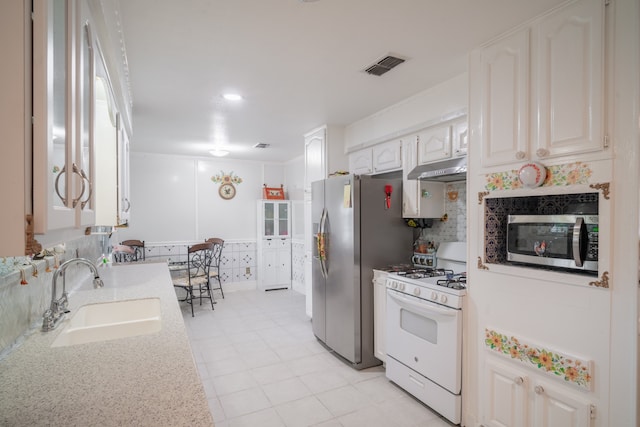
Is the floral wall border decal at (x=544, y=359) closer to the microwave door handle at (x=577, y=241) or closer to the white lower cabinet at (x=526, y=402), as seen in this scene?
the white lower cabinet at (x=526, y=402)

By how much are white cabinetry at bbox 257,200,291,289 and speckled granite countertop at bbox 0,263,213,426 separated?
4385 mm

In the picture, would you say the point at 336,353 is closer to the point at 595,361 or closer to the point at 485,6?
the point at 595,361

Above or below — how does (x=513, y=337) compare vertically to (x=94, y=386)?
below

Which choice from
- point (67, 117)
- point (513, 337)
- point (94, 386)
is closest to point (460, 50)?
point (513, 337)

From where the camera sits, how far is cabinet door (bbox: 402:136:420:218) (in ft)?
9.20

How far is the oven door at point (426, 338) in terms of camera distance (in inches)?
81.1

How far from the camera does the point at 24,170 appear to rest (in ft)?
1.81

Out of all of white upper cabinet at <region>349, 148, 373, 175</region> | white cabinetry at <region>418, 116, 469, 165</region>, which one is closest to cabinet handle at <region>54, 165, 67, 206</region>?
white cabinetry at <region>418, 116, 469, 165</region>

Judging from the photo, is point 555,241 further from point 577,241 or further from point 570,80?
point 570,80

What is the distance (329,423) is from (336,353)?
105 centimetres

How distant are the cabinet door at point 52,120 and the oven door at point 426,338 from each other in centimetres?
206

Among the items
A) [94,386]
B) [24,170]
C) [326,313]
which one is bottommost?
[326,313]

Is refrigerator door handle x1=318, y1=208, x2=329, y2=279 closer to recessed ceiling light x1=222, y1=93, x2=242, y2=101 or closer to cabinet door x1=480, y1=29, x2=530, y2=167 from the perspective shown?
recessed ceiling light x1=222, y1=93, x2=242, y2=101

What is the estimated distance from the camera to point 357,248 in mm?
2857
